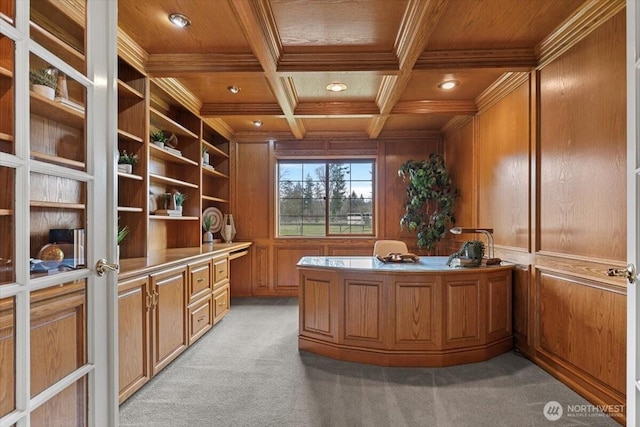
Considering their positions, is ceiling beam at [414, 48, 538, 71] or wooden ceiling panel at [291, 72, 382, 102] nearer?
ceiling beam at [414, 48, 538, 71]

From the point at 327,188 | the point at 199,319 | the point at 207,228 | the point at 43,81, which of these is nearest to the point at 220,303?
the point at 199,319

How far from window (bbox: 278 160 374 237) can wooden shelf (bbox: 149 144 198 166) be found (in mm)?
1831

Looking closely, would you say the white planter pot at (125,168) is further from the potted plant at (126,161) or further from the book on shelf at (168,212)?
the book on shelf at (168,212)

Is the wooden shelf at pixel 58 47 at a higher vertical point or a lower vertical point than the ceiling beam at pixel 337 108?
lower

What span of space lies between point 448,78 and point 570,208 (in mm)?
1653

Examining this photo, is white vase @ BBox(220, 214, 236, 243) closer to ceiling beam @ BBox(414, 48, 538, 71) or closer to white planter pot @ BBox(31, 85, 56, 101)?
ceiling beam @ BBox(414, 48, 538, 71)

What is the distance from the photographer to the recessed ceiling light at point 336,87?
3495mm

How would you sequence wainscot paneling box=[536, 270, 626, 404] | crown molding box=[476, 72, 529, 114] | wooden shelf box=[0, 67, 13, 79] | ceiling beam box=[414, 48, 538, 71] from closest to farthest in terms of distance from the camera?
wooden shelf box=[0, 67, 13, 79]
wainscot paneling box=[536, 270, 626, 404]
ceiling beam box=[414, 48, 538, 71]
crown molding box=[476, 72, 529, 114]

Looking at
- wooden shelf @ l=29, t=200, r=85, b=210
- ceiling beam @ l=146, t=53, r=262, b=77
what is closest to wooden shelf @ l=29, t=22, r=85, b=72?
wooden shelf @ l=29, t=200, r=85, b=210

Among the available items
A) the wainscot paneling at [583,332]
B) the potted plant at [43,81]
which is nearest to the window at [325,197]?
the wainscot paneling at [583,332]

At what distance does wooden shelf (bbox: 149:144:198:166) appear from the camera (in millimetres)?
3342

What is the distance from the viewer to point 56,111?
1.18m

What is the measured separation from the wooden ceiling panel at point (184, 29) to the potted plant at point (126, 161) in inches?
34.5

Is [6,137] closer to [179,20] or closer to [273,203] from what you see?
[179,20]
